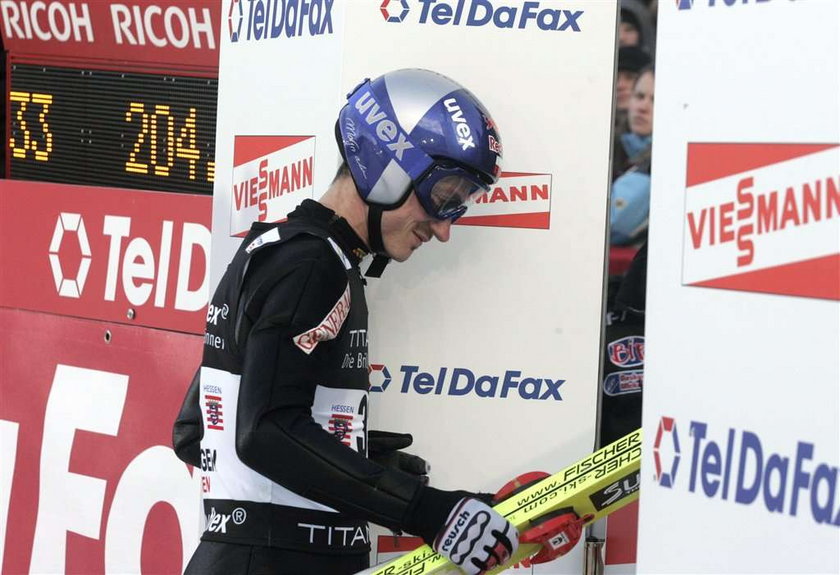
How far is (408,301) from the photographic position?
125 inches

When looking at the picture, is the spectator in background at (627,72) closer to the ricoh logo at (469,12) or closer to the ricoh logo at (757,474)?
the ricoh logo at (469,12)

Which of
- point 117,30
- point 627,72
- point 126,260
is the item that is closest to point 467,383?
point 126,260

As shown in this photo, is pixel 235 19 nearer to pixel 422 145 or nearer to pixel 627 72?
pixel 422 145

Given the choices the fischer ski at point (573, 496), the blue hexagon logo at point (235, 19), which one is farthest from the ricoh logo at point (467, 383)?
the blue hexagon logo at point (235, 19)

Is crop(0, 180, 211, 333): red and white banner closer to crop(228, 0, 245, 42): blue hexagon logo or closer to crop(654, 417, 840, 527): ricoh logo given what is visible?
crop(228, 0, 245, 42): blue hexagon logo

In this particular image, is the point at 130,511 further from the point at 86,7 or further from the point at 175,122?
the point at 86,7

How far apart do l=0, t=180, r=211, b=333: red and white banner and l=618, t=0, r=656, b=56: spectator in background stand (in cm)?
370

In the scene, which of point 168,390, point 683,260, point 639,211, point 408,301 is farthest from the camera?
point 639,211

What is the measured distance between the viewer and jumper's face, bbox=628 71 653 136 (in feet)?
23.4

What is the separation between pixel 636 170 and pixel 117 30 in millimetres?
3579

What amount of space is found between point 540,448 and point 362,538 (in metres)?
0.58

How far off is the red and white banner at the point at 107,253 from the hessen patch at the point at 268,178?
2.16 feet

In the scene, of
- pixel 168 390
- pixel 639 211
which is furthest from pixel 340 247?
pixel 639 211

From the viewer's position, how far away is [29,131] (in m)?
4.67
